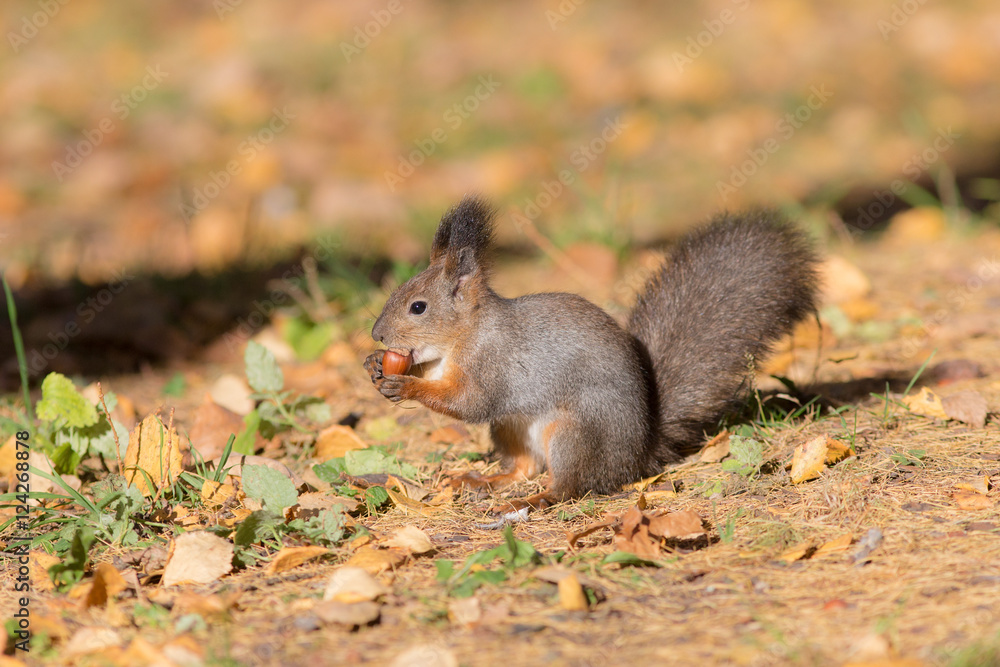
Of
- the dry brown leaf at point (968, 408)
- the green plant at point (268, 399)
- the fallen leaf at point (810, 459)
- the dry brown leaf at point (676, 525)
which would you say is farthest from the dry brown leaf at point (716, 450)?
the green plant at point (268, 399)

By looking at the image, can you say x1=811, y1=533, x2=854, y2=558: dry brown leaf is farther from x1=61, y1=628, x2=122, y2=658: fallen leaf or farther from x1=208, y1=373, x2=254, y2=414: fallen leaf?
x1=208, y1=373, x2=254, y2=414: fallen leaf

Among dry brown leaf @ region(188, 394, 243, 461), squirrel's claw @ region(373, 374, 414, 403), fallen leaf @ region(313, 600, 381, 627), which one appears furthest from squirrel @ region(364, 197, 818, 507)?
fallen leaf @ region(313, 600, 381, 627)

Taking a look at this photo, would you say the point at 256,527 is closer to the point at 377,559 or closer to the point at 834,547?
the point at 377,559

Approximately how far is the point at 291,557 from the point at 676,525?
853mm

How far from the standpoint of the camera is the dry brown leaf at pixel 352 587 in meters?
1.89

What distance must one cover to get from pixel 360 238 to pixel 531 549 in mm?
3408

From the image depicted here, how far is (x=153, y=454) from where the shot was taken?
2.49m

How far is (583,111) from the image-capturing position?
7.34 m

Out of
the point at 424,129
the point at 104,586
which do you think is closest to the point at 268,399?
the point at 104,586

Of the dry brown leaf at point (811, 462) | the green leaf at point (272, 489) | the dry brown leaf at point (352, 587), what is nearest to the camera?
the dry brown leaf at point (352, 587)

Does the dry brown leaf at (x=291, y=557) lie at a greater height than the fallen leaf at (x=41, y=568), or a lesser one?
lesser

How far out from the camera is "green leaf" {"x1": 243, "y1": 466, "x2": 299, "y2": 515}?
226 centimetres

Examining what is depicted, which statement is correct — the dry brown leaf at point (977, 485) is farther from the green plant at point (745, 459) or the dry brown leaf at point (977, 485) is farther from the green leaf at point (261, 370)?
the green leaf at point (261, 370)

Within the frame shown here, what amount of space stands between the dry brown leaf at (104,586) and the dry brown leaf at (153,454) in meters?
0.47
